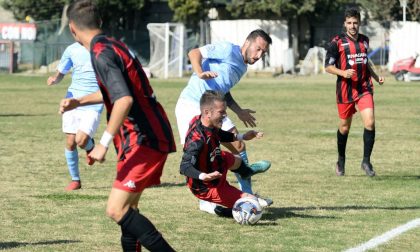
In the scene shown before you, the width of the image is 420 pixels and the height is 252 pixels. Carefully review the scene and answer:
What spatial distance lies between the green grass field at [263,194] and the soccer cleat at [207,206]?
0.12 m

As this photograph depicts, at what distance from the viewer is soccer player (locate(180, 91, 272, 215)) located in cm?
892

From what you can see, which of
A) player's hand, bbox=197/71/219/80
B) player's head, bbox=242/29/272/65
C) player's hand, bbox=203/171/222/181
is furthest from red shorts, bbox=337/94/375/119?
player's hand, bbox=203/171/222/181

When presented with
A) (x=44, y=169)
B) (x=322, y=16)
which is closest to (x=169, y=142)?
(x=44, y=169)

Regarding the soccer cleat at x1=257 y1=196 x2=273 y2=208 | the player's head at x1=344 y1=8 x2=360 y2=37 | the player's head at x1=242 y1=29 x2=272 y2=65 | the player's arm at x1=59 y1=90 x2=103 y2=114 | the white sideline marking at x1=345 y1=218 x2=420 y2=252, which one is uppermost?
the player's head at x1=344 y1=8 x2=360 y2=37

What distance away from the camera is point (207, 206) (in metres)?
9.98

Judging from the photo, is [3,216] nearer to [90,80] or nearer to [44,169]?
[90,80]

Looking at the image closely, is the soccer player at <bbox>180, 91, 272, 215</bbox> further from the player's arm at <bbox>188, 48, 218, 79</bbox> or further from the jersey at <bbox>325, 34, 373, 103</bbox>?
the jersey at <bbox>325, 34, 373, 103</bbox>

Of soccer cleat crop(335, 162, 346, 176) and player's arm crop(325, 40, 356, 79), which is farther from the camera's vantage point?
soccer cleat crop(335, 162, 346, 176)

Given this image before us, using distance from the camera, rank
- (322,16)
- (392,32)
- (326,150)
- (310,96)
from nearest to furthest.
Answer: (326,150) → (310,96) → (392,32) → (322,16)

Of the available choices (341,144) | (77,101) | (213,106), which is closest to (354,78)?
(341,144)

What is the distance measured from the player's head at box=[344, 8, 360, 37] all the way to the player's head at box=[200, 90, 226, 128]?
4308mm

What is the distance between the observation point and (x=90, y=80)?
38.5 ft

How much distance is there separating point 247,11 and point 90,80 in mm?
45731

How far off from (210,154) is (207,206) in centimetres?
91
